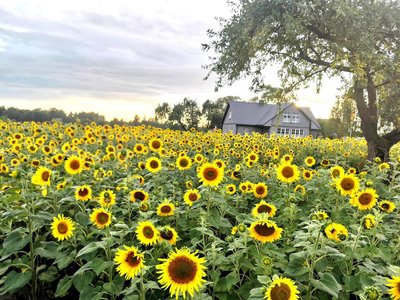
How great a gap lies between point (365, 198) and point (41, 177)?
11.0ft

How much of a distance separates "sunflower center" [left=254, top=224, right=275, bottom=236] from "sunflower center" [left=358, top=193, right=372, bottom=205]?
A: 4.54ft

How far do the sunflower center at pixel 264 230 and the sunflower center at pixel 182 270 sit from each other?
3.04 ft

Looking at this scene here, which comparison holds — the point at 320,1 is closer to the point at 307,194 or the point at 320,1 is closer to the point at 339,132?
the point at 307,194

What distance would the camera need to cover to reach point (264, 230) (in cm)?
284

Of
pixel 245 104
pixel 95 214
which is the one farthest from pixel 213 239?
pixel 245 104

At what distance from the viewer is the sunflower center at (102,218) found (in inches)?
120

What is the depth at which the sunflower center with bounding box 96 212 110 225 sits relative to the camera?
304cm

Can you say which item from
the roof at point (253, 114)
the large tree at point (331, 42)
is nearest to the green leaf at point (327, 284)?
the large tree at point (331, 42)

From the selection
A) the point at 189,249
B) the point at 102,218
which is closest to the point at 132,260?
the point at 189,249

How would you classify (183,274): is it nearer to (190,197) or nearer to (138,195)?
(138,195)

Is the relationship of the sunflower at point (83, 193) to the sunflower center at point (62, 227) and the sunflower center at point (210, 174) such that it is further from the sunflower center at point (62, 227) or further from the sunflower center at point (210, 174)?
the sunflower center at point (210, 174)

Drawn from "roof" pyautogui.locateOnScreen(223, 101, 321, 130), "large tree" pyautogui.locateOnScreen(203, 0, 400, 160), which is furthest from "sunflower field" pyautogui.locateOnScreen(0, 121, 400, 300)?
"roof" pyautogui.locateOnScreen(223, 101, 321, 130)

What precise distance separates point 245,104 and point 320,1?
131 ft

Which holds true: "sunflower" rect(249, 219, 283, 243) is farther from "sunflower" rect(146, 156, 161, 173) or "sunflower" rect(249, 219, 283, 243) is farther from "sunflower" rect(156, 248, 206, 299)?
"sunflower" rect(146, 156, 161, 173)
